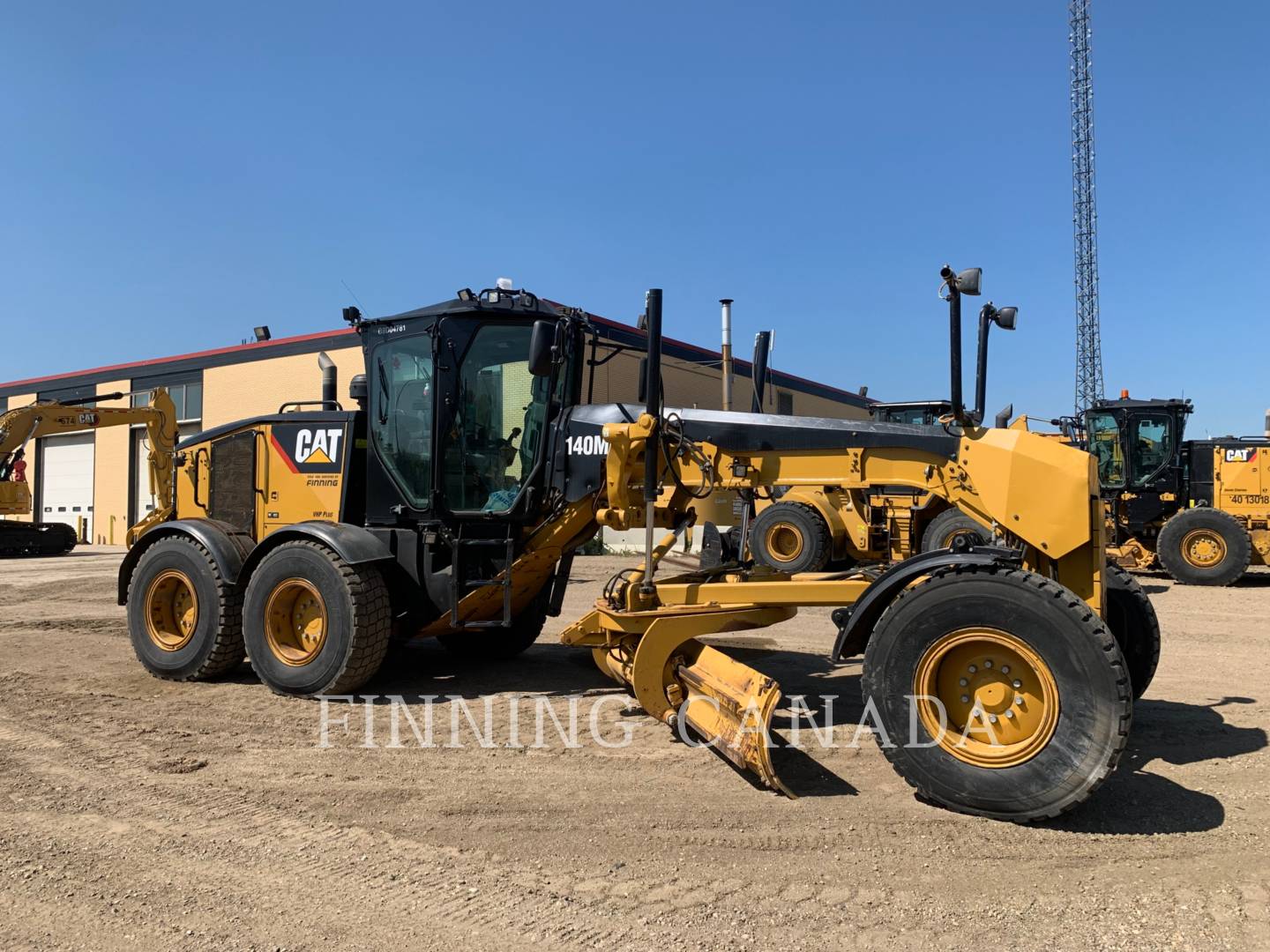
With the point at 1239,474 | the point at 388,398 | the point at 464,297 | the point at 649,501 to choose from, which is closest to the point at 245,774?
the point at 649,501

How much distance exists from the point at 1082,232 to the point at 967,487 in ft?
137

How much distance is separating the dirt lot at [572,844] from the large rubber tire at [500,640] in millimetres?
1759

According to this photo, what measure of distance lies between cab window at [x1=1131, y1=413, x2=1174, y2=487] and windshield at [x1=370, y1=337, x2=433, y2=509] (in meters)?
12.9

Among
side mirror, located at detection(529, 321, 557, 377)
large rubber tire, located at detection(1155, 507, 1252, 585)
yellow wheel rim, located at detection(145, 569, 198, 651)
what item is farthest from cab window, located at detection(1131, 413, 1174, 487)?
yellow wheel rim, located at detection(145, 569, 198, 651)

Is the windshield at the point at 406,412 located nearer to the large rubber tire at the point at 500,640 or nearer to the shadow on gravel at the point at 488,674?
the shadow on gravel at the point at 488,674

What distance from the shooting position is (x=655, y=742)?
5320mm

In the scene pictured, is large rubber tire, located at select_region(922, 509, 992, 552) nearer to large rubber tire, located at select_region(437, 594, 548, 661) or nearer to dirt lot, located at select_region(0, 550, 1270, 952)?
dirt lot, located at select_region(0, 550, 1270, 952)

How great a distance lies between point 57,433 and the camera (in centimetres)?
2030

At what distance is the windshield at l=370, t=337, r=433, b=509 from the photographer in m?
6.67

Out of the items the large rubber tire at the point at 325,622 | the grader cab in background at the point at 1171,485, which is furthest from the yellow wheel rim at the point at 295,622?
the grader cab in background at the point at 1171,485

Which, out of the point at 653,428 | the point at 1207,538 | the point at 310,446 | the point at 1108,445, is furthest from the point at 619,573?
the point at 1108,445

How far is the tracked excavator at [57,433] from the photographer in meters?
17.9

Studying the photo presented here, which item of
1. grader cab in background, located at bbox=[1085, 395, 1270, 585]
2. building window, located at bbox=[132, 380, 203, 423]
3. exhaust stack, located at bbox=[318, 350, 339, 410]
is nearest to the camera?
exhaust stack, located at bbox=[318, 350, 339, 410]

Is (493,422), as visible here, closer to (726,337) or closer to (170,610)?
(170,610)
